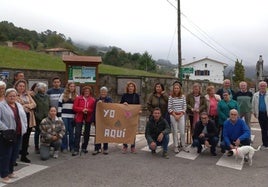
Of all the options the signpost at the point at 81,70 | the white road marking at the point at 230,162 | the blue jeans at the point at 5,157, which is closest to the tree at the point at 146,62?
the signpost at the point at 81,70

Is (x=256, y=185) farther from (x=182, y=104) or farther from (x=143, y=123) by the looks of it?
(x=143, y=123)

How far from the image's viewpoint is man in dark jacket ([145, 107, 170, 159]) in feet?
30.9

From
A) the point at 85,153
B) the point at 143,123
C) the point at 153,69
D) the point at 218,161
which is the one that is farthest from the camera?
the point at 153,69

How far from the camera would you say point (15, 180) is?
7.06m

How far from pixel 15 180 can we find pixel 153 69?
6930 cm

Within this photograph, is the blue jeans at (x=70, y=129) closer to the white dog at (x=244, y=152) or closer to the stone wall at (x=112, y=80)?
the white dog at (x=244, y=152)

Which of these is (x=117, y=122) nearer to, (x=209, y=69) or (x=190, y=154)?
(x=190, y=154)

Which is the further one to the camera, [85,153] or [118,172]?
[85,153]

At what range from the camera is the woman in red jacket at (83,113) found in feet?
31.1

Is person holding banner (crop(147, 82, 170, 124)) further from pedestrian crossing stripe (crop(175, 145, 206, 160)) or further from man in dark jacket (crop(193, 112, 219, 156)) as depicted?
pedestrian crossing stripe (crop(175, 145, 206, 160))

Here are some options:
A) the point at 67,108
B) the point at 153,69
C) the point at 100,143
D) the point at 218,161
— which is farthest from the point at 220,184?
the point at 153,69

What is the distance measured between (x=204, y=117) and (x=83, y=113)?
302cm

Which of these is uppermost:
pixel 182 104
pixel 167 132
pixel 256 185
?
pixel 182 104

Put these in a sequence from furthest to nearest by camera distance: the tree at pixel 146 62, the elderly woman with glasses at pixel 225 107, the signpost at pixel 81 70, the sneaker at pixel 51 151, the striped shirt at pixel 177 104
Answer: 1. the tree at pixel 146 62
2. the signpost at pixel 81 70
3. the elderly woman with glasses at pixel 225 107
4. the striped shirt at pixel 177 104
5. the sneaker at pixel 51 151
